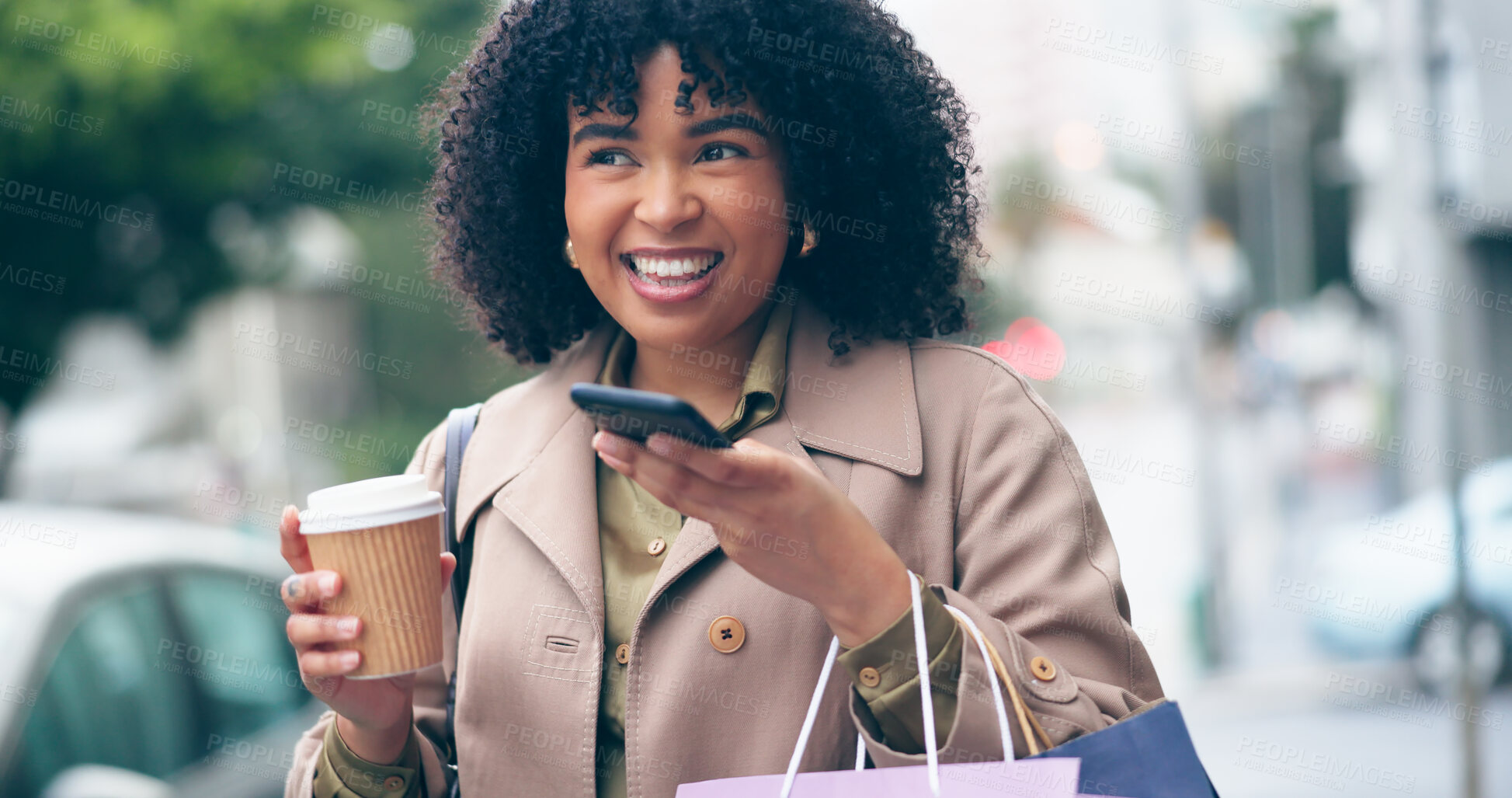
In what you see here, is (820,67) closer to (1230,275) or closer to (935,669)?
(935,669)

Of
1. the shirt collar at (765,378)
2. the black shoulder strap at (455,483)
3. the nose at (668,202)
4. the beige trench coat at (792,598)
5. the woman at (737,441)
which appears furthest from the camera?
the black shoulder strap at (455,483)

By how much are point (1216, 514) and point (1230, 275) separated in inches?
880

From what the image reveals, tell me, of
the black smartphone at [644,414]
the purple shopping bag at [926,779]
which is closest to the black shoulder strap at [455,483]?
the purple shopping bag at [926,779]

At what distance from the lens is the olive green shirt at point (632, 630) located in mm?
1663

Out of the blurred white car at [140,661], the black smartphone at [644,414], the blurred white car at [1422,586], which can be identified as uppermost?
the black smartphone at [644,414]

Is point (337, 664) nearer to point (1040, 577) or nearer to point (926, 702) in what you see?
point (926, 702)

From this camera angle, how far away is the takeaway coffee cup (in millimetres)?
1755

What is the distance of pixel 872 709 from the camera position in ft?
5.51

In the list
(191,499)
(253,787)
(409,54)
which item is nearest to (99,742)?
(253,787)

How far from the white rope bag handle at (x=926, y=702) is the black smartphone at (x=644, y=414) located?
389mm

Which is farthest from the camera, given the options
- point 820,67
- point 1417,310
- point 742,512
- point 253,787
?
point 1417,310

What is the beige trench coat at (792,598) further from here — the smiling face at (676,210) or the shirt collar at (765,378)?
the smiling face at (676,210)

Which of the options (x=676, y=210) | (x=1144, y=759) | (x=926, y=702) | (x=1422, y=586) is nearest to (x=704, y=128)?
(x=676, y=210)

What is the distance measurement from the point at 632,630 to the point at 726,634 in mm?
169
